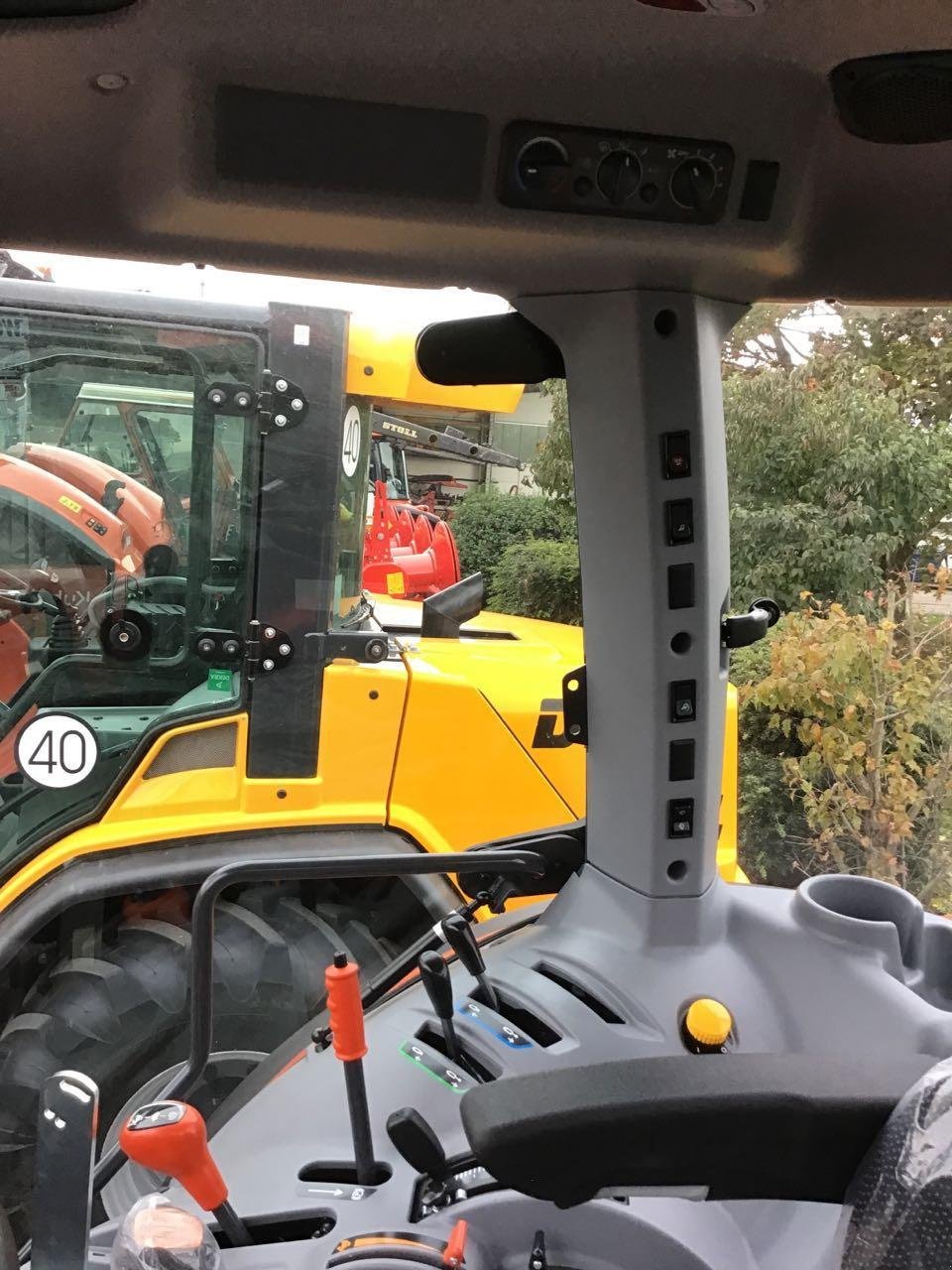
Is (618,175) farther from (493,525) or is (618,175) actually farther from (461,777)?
(493,525)

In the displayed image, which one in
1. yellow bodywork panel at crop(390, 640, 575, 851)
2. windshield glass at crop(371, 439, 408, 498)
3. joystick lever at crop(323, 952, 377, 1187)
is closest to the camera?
joystick lever at crop(323, 952, 377, 1187)

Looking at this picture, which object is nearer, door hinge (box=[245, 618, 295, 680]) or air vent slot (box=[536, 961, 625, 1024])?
air vent slot (box=[536, 961, 625, 1024])

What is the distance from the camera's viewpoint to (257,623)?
2207 mm

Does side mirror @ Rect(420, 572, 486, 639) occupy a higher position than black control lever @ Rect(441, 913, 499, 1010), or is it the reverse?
side mirror @ Rect(420, 572, 486, 639)

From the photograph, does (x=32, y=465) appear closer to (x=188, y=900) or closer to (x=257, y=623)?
(x=257, y=623)

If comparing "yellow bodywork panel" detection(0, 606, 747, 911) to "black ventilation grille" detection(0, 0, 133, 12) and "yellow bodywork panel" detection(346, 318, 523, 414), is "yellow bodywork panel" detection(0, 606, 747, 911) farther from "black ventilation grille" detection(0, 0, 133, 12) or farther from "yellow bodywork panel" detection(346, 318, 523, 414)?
"black ventilation grille" detection(0, 0, 133, 12)

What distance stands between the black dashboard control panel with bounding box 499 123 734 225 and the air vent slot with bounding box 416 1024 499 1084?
1179mm

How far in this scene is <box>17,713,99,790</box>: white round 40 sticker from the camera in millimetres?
2188

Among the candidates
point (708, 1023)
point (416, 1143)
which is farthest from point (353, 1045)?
point (708, 1023)

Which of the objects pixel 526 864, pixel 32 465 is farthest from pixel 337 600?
pixel 526 864

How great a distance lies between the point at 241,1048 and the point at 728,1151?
4.92ft

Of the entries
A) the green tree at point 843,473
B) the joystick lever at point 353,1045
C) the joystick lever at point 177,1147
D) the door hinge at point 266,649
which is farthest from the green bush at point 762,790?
the joystick lever at point 177,1147

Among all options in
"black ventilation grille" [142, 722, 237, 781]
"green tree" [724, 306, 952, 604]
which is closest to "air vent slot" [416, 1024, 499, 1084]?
"black ventilation grille" [142, 722, 237, 781]

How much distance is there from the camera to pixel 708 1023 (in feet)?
4.63
